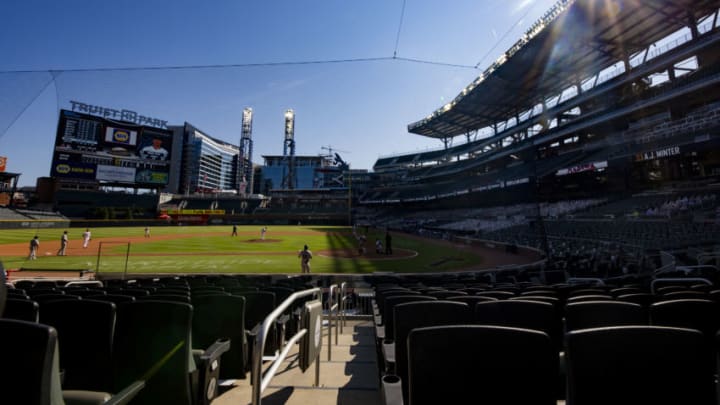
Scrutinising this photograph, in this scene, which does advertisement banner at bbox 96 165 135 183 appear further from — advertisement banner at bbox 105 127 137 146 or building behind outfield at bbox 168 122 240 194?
building behind outfield at bbox 168 122 240 194

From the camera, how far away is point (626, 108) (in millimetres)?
32438

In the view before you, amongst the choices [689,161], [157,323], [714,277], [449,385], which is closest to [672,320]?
[449,385]

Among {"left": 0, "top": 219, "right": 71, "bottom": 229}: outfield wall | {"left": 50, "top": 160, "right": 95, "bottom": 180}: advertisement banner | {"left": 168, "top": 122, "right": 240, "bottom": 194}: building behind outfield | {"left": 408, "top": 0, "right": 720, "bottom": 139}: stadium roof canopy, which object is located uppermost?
{"left": 168, "top": 122, "right": 240, "bottom": 194}: building behind outfield

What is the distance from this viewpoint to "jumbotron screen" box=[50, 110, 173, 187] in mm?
54719

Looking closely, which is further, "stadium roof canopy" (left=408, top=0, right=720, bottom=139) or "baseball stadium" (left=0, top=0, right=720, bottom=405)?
"stadium roof canopy" (left=408, top=0, right=720, bottom=139)

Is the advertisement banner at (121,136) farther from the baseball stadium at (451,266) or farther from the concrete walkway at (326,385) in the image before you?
the concrete walkway at (326,385)

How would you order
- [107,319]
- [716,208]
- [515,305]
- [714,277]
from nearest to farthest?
[107,319] < [515,305] < [714,277] < [716,208]

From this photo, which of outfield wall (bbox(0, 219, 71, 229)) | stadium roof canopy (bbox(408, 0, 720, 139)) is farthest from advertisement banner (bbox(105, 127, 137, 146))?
stadium roof canopy (bbox(408, 0, 720, 139))

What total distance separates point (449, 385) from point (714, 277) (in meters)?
12.6

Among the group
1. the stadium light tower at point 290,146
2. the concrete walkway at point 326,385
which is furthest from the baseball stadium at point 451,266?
the stadium light tower at point 290,146

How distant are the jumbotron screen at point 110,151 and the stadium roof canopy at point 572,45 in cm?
5930

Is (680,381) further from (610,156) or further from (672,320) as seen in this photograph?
(610,156)

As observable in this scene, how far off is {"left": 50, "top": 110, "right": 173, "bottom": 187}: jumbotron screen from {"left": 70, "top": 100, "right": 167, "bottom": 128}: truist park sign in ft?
6.46

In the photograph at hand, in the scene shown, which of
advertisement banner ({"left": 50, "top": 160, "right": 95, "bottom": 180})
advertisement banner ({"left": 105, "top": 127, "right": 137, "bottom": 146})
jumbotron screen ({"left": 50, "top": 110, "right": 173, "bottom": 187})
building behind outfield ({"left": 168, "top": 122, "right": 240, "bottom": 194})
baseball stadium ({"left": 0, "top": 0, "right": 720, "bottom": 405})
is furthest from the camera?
building behind outfield ({"left": 168, "top": 122, "right": 240, "bottom": 194})
